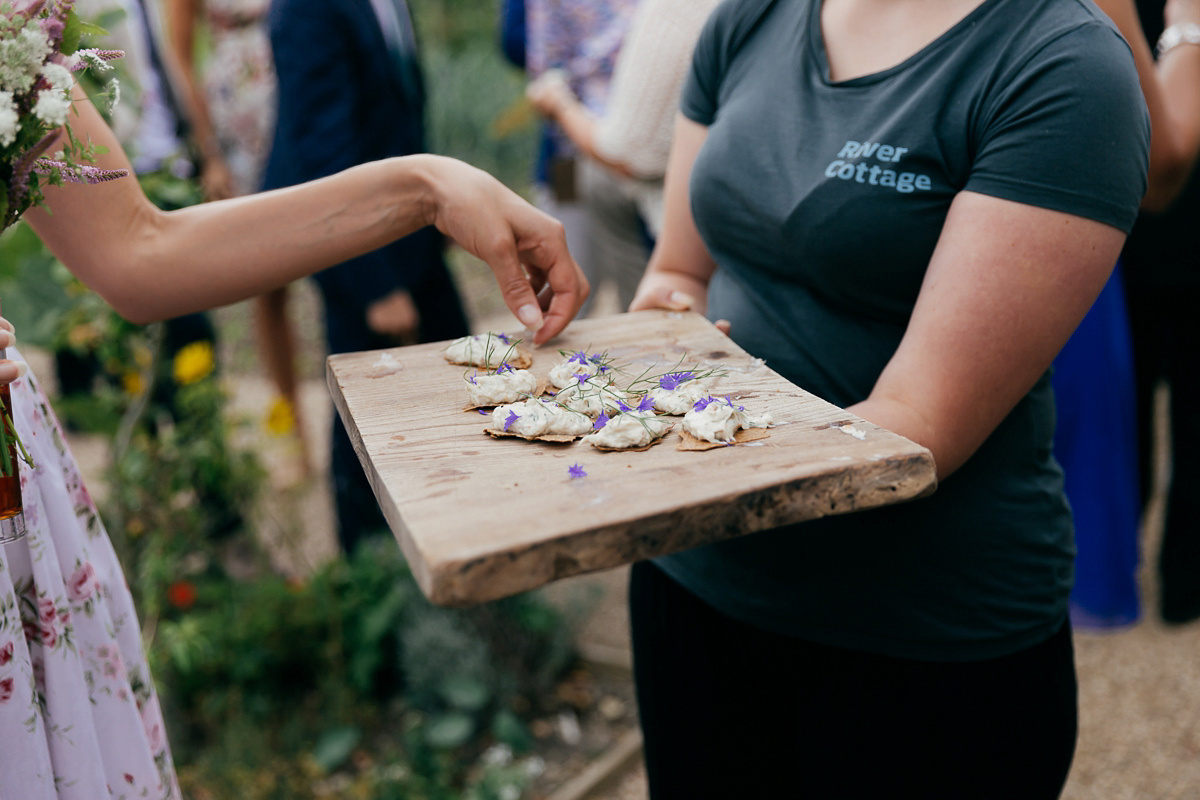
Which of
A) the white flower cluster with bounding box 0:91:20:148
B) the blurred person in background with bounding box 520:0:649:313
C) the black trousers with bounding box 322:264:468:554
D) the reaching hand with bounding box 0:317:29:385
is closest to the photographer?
the white flower cluster with bounding box 0:91:20:148

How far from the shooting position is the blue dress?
7.45ft

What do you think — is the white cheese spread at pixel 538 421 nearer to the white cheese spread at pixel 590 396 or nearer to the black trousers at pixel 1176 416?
the white cheese spread at pixel 590 396

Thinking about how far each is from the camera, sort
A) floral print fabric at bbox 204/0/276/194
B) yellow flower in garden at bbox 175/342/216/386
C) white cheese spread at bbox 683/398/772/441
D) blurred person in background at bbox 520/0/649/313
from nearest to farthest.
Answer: white cheese spread at bbox 683/398/772/441 → yellow flower in garden at bbox 175/342/216/386 → blurred person in background at bbox 520/0/649/313 → floral print fabric at bbox 204/0/276/194

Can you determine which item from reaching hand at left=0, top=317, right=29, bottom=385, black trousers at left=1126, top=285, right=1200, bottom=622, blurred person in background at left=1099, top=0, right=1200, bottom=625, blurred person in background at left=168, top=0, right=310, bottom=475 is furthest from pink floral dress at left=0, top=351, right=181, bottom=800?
black trousers at left=1126, top=285, right=1200, bottom=622

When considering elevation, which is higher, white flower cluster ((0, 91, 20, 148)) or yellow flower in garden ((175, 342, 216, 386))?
white flower cluster ((0, 91, 20, 148))

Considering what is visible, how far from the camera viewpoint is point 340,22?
8.36 ft

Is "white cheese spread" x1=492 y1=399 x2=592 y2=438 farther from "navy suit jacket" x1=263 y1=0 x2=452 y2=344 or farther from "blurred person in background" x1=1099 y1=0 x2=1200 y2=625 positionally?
"navy suit jacket" x1=263 y1=0 x2=452 y2=344

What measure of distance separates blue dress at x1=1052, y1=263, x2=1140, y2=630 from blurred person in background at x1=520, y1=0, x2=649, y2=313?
1324 millimetres

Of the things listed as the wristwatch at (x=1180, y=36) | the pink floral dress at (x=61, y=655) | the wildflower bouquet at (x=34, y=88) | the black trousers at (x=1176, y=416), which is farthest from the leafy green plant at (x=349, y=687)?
the wristwatch at (x=1180, y=36)

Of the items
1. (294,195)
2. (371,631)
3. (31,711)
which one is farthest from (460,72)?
(31,711)

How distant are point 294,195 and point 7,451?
1.74 feet

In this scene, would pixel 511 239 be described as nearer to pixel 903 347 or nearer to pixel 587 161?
pixel 903 347

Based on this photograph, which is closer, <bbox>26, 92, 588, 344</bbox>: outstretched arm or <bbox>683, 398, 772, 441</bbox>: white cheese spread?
<bbox>683, 398, 772, 441</bbox>: white cheese spread

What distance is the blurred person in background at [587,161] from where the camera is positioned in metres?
3.02
